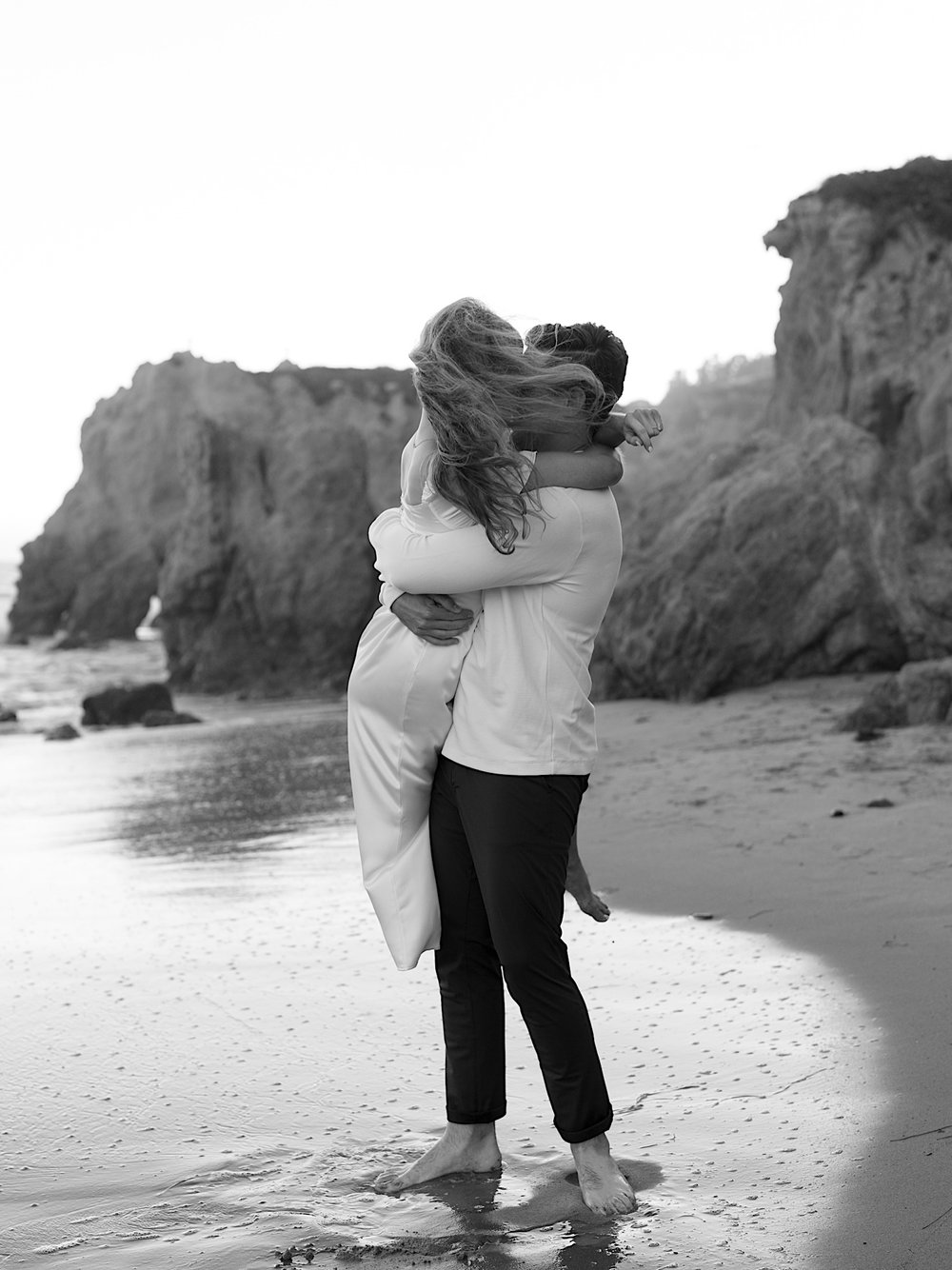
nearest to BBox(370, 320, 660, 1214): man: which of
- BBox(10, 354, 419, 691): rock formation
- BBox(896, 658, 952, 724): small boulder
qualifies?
BBox(896, 658, 952, 724): small boulder

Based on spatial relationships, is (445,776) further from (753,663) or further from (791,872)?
(753,663)

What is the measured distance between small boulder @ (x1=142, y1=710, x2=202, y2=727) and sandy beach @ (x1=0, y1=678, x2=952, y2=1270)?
9.11m

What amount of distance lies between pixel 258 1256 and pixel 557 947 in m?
0.81

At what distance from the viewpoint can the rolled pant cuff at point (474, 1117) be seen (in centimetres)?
283

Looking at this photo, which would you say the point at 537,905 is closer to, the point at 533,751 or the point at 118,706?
the point at 533,751

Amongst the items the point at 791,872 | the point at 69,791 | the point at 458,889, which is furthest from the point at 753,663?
the point at 458,889

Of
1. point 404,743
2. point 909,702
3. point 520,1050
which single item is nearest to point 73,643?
point 909,702

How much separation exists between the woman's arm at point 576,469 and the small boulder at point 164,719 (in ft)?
45.5

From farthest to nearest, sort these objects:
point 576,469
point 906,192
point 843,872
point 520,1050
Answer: point 906,192 → point 843,872 → point 520,1050 → point 576,469

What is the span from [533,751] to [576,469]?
58cm

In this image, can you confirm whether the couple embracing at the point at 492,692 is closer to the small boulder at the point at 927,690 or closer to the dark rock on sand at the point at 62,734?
the small boulder at the point at 927,690

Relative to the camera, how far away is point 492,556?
264 centimetres

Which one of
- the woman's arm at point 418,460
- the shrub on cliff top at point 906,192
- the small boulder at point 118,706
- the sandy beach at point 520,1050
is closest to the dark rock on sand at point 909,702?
the sandy beach at point 520,1050

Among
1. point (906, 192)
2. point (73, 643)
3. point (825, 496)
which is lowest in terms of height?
point (73, 643)
